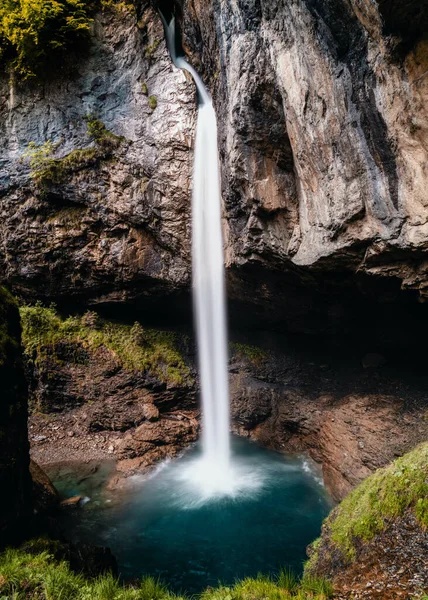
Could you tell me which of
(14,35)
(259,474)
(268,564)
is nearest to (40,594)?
(268,564)

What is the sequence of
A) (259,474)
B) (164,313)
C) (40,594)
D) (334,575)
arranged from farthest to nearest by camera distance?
(164,313), (259,474), (334,575), (40,594)

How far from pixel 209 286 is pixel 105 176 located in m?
5.50

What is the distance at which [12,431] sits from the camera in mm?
6395

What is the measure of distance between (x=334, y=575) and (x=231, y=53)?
12.1 metres

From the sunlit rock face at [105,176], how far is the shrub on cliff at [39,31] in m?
0.62

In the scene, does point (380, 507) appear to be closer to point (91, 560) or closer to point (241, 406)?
point (91, 560)

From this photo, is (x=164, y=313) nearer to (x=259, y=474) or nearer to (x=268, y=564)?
(x=259, y=474)

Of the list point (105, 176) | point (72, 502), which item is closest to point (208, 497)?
point (72, 502)

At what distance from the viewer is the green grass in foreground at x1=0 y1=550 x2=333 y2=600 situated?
4.46 metres

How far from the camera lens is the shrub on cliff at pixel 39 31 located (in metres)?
13.0

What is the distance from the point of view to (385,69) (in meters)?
7.11

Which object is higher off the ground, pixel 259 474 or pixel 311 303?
pixel 311 303

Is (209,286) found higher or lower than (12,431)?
higher

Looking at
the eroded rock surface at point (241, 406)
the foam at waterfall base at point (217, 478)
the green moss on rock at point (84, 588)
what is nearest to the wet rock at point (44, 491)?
Answer: the eroded rock surface at point (241, 406)
